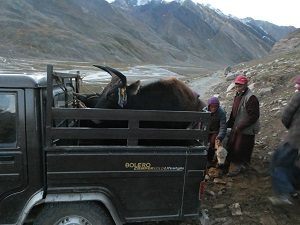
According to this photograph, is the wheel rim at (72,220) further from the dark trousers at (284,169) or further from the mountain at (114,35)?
the mountain at (114,35)

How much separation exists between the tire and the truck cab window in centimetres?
77

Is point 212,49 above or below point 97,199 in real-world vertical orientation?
below

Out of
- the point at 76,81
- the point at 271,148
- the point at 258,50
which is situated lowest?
the point at 258,50

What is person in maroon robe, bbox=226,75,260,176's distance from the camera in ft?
21.7

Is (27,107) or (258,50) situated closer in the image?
(27,107)

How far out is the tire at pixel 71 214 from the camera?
14.8ft

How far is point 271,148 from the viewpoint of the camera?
8156 millimetres

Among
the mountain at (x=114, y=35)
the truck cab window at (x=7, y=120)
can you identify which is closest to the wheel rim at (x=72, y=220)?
the truck cab window at (x=7, y=120)

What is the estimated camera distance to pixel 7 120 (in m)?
4.34

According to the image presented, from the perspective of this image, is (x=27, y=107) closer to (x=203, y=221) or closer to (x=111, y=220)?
(x=111, y=220)

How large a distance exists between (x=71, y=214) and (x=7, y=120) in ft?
3.68

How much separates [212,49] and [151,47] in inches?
1775

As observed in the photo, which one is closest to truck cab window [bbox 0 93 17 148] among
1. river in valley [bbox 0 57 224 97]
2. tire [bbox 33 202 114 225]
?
tire [bbox 33 202 114 225]

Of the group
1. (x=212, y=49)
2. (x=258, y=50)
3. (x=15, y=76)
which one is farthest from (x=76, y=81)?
(x=258, y=50)
